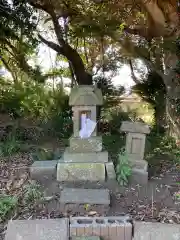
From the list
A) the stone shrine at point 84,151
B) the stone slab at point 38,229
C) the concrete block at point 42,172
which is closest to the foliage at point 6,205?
the stone slab at point 38,229

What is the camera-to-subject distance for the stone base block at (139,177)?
3.53 m

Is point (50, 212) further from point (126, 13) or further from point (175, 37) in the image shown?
point (126, 13)

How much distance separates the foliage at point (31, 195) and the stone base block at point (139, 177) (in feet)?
3.60

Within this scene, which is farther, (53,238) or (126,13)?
(126,13)

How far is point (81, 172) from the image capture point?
3.51m

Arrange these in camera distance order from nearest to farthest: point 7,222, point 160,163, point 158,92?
1. point 7,222
2. point 160,163
3. point 158,92

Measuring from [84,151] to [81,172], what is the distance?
0.86 feet

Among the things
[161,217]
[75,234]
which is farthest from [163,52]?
[75,234]

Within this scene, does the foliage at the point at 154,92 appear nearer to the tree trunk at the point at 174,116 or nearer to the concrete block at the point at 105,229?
the tree trunk at the point at 174,116

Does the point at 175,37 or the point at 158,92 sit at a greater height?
the point at 175,37

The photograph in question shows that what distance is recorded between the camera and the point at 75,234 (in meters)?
2.47

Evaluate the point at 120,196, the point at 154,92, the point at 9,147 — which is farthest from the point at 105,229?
the point at 154,92

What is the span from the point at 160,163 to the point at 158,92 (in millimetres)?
2474

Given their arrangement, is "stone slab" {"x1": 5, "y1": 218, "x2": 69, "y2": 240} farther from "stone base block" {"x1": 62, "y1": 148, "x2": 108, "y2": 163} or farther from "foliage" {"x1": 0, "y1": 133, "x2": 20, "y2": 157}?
"foliage" {"x1": 0, "y1": 133, "x2": 20, "y2": 157}
